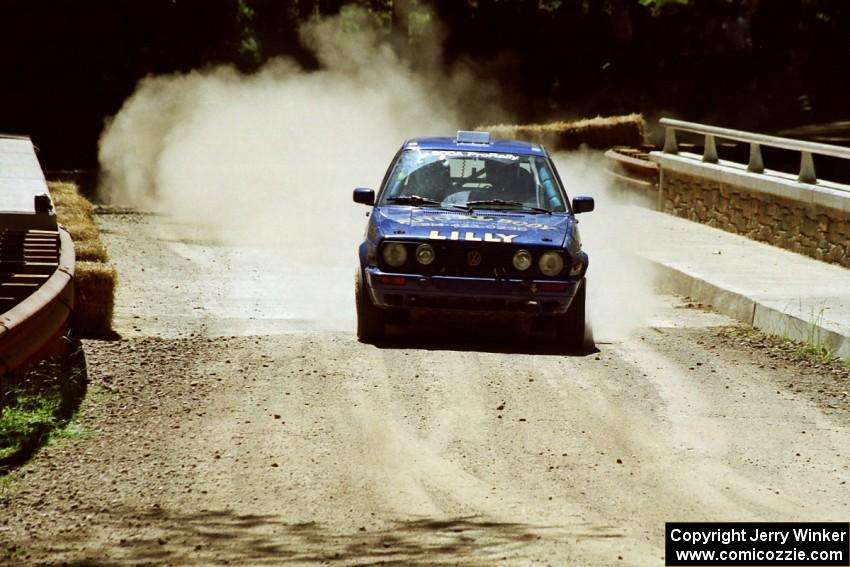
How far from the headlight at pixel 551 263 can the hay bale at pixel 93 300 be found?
3386 mm

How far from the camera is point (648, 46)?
49000mm

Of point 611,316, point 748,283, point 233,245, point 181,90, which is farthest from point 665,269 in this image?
point 181,90

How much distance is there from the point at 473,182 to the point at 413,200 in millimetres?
573

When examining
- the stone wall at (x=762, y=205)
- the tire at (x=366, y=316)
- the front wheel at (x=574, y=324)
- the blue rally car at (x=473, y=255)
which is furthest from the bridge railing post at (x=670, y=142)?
the tire at (x=366, y=316)

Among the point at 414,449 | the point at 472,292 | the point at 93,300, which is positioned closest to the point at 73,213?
the point at 93,300

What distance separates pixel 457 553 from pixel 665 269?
369 inches

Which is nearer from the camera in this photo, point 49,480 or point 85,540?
point 85,540

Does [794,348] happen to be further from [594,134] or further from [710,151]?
[594,134]

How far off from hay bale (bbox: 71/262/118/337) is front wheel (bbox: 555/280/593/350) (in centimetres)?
355

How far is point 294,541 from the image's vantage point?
615cm

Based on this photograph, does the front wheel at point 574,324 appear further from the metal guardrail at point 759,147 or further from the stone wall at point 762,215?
the stone wall at point 762,215

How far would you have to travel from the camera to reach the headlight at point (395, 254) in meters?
10.6

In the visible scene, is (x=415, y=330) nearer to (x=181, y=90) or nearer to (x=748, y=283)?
(x=748, y=283)

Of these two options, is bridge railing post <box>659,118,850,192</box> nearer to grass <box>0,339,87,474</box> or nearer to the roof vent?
the roof vent
